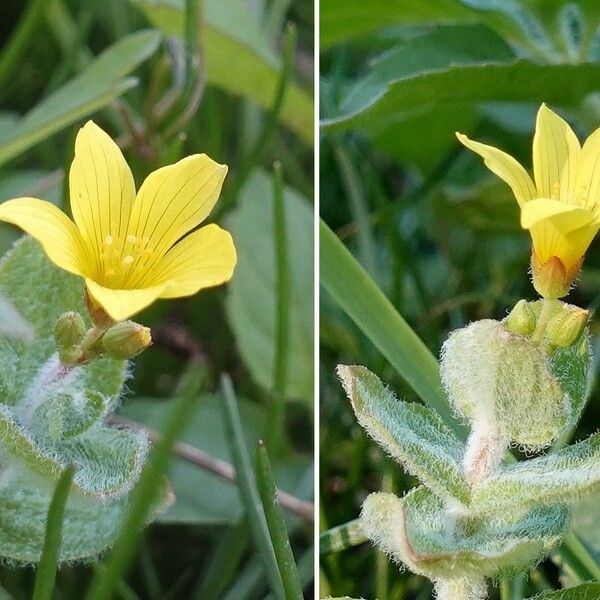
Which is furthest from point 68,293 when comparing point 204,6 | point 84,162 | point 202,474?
point 204,6

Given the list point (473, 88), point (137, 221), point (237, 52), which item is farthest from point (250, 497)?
point (237, 52)

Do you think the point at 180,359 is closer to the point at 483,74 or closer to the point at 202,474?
the point at 202,474

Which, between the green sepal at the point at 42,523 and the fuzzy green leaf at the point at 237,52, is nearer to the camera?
the green sepal at the point at 42,523

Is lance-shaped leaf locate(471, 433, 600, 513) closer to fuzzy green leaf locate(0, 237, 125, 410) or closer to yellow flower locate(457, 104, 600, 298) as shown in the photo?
yellow flower locate(457, 104, 600, 298)

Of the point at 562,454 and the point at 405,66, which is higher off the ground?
the point at 405,66

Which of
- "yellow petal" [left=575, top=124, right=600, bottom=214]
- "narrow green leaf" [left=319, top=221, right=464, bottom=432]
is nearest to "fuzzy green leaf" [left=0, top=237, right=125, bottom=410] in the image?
"narrow green leaf" [left=319, top=221, right=464, bottom=432]

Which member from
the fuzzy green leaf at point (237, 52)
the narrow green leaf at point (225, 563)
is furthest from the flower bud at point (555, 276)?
the fuzzy green leaf at point (237, 52)

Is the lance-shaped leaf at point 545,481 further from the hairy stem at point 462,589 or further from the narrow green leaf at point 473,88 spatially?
the narrow green leaf at point 473,88
